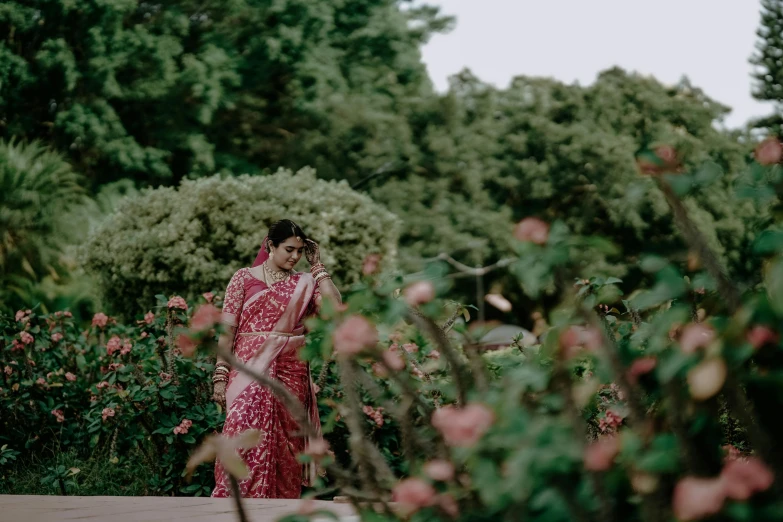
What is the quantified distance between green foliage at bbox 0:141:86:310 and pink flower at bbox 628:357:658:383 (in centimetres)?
1438

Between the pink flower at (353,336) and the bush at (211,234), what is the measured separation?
38.4 feet

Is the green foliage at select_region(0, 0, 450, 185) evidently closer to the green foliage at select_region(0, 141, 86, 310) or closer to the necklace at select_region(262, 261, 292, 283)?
the green foliage at select_region(0, 141, 86, 310)

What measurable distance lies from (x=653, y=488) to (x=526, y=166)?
26.5m

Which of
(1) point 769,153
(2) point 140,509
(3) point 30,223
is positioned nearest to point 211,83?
(3) point 30,223

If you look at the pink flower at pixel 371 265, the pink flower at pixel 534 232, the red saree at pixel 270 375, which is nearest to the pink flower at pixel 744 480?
the pink flower at pixel 534 232

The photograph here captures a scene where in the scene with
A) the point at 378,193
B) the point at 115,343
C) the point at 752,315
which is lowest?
the point at 378,193

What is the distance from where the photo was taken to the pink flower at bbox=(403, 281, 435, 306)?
5.79 feet

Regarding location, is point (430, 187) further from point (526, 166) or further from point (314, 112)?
point (314, 112)

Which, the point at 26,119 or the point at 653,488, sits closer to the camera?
the point at 653,488

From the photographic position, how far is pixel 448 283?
1761 mm

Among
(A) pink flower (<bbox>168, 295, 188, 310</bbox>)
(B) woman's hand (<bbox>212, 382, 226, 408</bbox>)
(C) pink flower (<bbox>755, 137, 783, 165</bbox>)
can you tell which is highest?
(C) pink flower (<bbox>755, 137, 783, 165</bbox>)

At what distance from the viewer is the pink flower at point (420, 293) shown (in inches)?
69.5

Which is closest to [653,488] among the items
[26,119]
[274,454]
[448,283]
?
[448,283]

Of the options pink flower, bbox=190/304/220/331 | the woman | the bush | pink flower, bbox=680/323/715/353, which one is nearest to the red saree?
the woman
